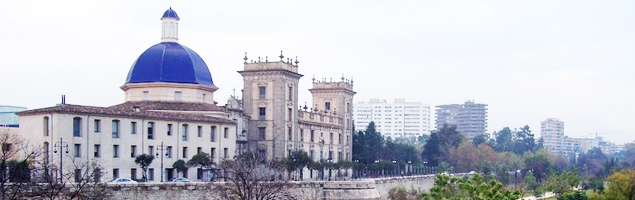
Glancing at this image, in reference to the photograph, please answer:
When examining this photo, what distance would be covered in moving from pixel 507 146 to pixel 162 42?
3846 inches

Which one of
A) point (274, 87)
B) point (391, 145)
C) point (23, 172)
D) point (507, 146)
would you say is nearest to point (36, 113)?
point (23, 172)

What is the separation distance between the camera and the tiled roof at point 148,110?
44219 mm

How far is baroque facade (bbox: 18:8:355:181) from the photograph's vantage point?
4447 centimetres

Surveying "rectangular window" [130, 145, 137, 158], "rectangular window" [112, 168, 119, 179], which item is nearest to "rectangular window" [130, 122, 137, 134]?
"rectangular window" [130, 145, 137, 158]

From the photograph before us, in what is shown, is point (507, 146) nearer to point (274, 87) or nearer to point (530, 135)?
point (530, 135)

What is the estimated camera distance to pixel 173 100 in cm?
5759

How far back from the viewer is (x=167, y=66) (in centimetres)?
5775

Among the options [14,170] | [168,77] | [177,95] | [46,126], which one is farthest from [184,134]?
[14,170]

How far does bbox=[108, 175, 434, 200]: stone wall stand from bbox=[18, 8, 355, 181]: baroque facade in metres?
6.78

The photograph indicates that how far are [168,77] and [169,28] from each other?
4440 mm

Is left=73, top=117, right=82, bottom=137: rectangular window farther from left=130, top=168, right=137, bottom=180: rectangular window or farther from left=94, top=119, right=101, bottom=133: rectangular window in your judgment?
left=130, top=168, right=137, bottom=180: rectangular window

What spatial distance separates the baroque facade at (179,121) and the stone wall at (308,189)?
6781 millimetres

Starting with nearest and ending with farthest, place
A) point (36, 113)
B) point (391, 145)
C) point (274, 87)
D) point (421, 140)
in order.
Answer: point (36, 113)
point (274, 87)
point (391, 145)
point (421, 140)

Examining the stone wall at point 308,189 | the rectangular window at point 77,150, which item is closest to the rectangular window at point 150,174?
the rectangular window at point 77,150
